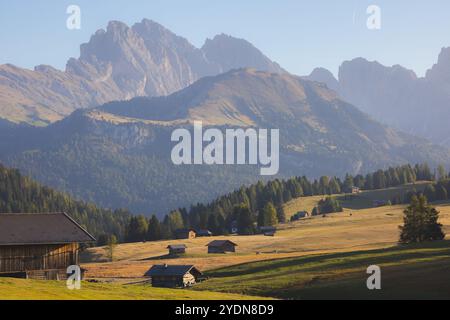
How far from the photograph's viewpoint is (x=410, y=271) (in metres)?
74.3

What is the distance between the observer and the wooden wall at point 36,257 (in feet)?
244

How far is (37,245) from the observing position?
75.8 m

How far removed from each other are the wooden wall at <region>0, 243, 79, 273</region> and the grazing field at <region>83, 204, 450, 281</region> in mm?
39414

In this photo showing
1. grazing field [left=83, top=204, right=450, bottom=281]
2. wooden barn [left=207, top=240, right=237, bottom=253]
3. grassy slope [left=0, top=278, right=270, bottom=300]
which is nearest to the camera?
grassy slope [left=0, top=278, right=270, bottom=300]

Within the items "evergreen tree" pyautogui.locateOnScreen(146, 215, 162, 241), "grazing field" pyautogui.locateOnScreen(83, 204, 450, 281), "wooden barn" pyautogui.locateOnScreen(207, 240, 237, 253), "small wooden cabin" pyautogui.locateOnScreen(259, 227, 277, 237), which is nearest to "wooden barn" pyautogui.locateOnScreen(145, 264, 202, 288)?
"grazing field" pyautogui.locateOnScreen(83, 204, 450, 281)

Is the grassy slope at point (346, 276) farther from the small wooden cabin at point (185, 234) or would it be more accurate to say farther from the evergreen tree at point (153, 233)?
the evergreen tree at point (153, 233)

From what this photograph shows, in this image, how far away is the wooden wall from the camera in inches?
2928

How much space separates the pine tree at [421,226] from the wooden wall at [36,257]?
186 feet

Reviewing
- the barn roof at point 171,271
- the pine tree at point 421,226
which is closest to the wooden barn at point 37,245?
the barn roof at point 171,271

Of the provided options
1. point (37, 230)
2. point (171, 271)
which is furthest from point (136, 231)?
point (37, 230)

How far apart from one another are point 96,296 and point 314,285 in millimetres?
27544

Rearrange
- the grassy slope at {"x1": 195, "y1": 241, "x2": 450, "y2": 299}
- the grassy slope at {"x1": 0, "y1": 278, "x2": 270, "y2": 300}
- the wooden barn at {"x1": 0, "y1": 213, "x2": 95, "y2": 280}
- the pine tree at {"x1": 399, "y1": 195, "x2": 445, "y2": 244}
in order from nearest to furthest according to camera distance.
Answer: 1. the grassy slope at {"x1": 0, "y1": 278, "x2": 270, "y2": 300}
2. the grassy slope at {"x1": 195, "y1": 241, "x2": 450, "y2": 299}
3. the wooden barn at {"x1": 0, "y1": 213, "x2": 95, "y2": 280}
4. the pine tree at {"x1": 399, "y1": 195, "x2": 445, "y2": 244}

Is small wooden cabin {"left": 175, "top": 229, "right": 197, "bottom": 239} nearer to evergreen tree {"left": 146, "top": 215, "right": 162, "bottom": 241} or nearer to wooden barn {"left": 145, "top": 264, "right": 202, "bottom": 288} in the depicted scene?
evergreen tree {"left": 146, "top": 215, "right": 162, "bottom": 241}
